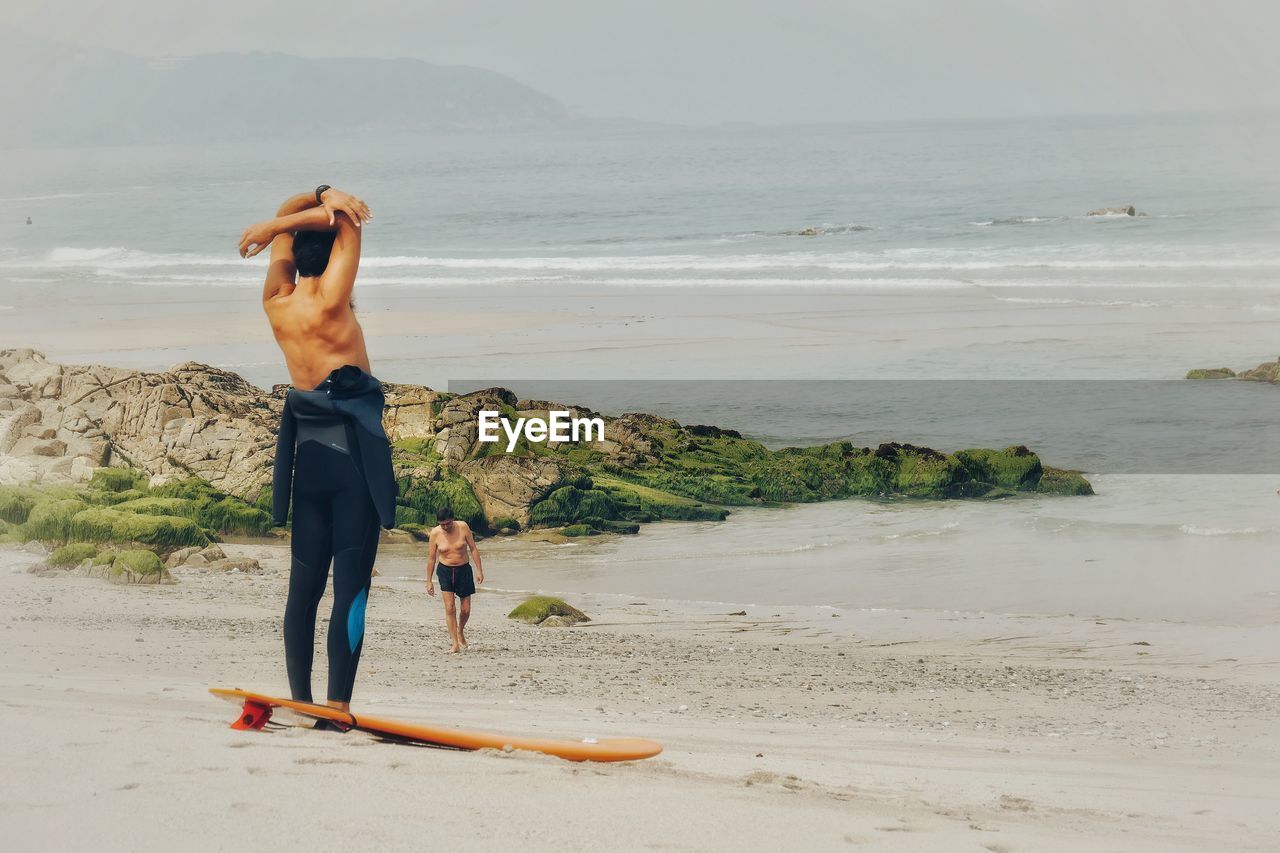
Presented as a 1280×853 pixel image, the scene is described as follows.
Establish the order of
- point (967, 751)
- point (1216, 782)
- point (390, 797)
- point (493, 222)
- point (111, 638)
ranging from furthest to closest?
1. point (493, 222)
2. point (111, 638)
3. point (967, 751)
4. point (1216, 782)
5. point (390, 797)

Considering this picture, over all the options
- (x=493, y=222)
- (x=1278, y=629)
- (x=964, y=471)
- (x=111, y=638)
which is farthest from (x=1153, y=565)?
(x=493, y=222)

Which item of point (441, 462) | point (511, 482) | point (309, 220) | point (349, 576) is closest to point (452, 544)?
point (511, 482)

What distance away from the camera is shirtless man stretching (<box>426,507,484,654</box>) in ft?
32.3

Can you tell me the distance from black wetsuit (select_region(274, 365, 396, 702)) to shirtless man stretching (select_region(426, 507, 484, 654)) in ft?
13.9

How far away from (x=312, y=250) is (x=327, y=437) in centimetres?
80

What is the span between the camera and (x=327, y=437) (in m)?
5.32

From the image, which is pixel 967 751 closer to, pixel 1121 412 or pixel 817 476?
pixel 817 476

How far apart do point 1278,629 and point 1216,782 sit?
5224 mm

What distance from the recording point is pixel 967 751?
6812 millimetres

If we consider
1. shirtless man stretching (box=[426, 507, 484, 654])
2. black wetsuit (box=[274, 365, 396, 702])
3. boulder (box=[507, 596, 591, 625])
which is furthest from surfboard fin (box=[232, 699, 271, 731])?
boulder (box=[507, 596, 591, 625])

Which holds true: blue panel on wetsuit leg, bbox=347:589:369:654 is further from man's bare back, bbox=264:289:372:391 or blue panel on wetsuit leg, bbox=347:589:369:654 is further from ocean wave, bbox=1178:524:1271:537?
ocean wave, bbox=1178:524:1271:537

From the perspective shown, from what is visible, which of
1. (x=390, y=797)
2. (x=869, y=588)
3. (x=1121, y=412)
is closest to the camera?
(x=390, y=797)

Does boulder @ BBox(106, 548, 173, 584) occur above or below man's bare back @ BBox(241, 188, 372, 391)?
below

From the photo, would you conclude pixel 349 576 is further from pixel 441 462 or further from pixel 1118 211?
pixel 1118 211
